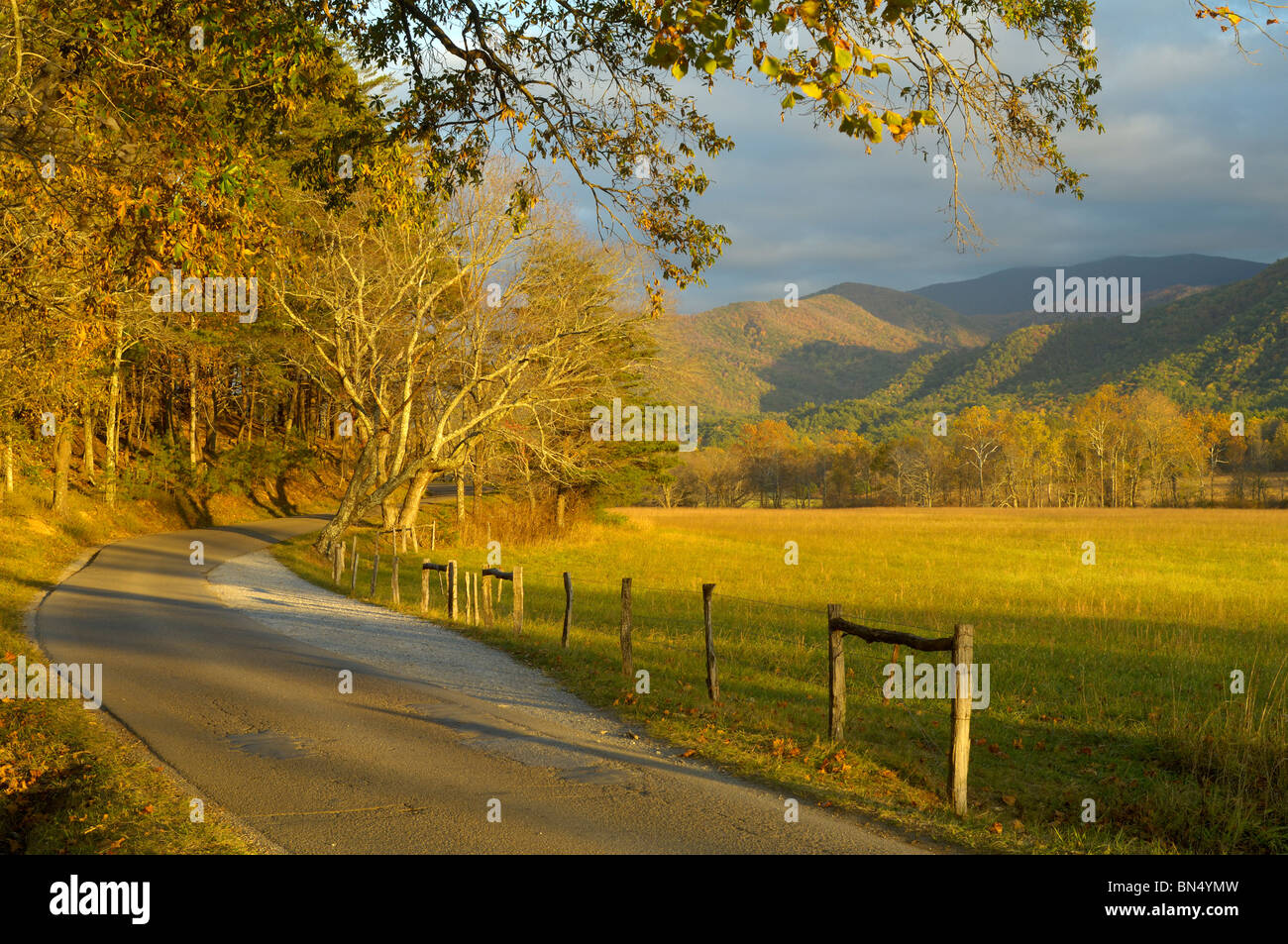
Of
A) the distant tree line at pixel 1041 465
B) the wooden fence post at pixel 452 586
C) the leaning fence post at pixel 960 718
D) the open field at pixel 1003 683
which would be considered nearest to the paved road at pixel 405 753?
the open field at pixel 1003 683

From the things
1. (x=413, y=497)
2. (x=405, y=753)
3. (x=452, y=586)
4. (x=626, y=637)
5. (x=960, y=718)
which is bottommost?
(x=405, y=753)

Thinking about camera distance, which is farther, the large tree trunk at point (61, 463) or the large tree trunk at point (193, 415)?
the large tree trunk at point (193, 415)

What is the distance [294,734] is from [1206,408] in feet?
547

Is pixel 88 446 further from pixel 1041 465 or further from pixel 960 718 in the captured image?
pixel 1041 465

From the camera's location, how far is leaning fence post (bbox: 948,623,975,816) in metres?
6.95

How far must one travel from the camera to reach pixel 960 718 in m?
6.99

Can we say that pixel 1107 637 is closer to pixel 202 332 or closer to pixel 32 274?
pixel 32 274

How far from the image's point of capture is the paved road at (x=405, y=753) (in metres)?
6.01

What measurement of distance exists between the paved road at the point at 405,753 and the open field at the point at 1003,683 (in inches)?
35.0

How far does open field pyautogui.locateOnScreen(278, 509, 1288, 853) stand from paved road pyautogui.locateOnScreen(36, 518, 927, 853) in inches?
35.0

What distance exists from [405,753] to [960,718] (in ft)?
16.4

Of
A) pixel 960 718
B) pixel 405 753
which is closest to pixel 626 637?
pixel 405 753

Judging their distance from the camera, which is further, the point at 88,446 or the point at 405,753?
the point at 88,446

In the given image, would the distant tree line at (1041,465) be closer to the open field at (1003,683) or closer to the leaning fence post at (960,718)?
the open field at (1003,683)
